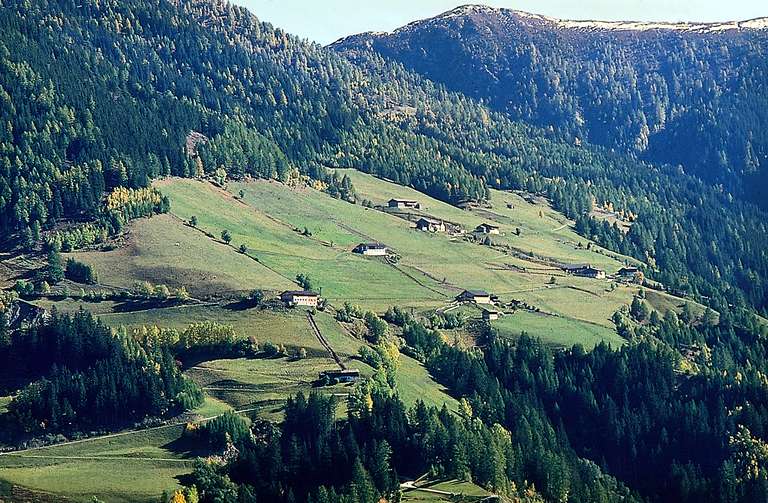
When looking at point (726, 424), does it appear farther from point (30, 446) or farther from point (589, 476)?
point (30, 446)

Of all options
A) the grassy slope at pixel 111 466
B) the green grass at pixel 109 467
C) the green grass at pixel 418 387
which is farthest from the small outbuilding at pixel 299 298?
the green grass at pixel 109 467

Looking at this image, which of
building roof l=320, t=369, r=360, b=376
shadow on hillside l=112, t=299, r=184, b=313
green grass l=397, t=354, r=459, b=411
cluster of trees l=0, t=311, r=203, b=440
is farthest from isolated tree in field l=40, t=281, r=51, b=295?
green grass l=397, t=354, r=459, b=411

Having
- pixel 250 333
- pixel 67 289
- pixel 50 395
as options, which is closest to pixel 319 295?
pixel 250 333

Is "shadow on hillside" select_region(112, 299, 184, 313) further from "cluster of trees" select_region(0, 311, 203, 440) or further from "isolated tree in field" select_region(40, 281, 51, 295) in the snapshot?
"cluster of trees" select_region(0, 311, 203, 440)

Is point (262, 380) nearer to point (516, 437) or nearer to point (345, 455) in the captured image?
point (345, 455)

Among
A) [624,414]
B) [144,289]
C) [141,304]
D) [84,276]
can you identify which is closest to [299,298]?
[141,304]

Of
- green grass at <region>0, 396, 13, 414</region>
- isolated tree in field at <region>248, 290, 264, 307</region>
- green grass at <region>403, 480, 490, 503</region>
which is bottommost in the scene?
green grass at <region>403, 480, 490, 503</region>

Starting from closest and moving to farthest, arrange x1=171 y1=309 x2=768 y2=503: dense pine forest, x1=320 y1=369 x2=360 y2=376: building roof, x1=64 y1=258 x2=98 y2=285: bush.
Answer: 1. x1=171 y1=309 x2=768 y2=503: dense pine forest
2. x1=320 y1=369 x2=360 y2=376: building roof
3. x1=64 y1=258 x2=98 y2=285: bush
